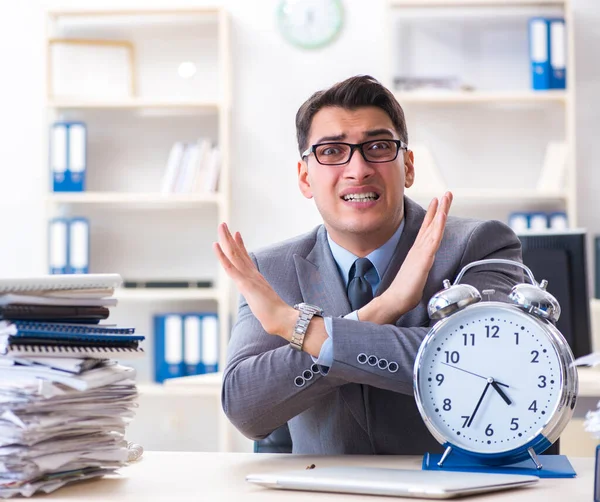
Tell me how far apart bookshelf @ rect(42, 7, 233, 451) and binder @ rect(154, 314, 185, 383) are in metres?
0.24

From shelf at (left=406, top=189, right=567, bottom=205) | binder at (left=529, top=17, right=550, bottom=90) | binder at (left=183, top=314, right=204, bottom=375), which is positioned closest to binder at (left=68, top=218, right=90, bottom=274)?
binder at (left=183, top=314, right=204, bottom=375)

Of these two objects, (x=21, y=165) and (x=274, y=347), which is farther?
(x=21, y=165)

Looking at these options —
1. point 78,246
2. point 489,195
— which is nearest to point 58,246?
point 78,246

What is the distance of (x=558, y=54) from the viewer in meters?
4.17

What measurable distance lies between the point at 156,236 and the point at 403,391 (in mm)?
3168

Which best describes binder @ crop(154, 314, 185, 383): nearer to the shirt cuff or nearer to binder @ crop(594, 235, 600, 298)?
binder @ crop(594, 235, 600, 298)

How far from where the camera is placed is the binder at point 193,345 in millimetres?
4195

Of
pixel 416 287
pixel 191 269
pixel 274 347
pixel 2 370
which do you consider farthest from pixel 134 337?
pixel 191 269

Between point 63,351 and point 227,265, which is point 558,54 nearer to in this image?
point 227,265

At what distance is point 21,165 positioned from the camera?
4.61 m

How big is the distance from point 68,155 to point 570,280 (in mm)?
2600

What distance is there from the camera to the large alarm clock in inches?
50.9

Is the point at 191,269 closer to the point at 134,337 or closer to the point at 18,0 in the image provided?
the point at 18,0

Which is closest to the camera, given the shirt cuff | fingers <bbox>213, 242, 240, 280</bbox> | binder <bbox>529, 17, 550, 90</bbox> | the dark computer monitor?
the shirt cuff
